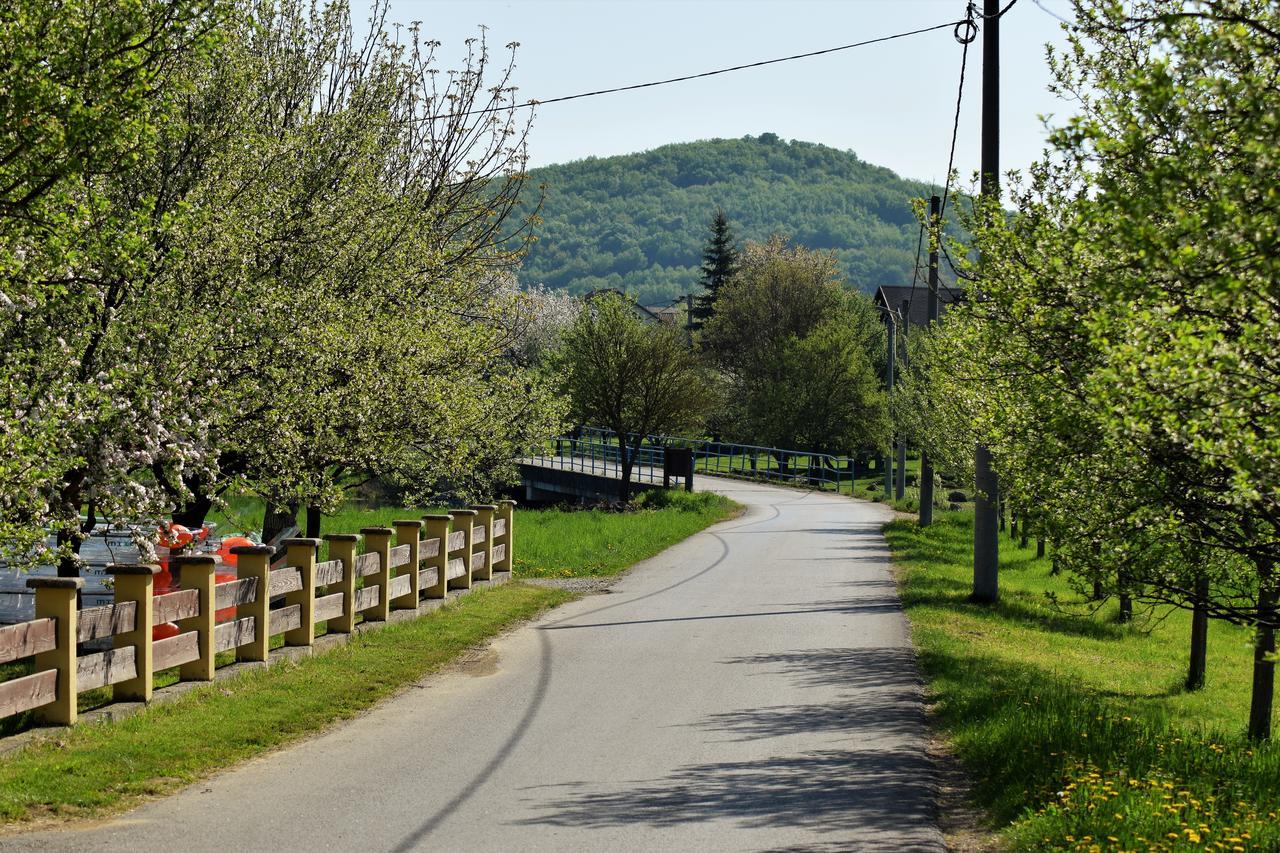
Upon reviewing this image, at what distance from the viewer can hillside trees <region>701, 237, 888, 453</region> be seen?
5894cm

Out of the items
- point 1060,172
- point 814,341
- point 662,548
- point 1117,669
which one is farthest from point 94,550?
point 814,341

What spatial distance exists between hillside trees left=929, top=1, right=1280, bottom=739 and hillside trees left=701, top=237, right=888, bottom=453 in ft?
147

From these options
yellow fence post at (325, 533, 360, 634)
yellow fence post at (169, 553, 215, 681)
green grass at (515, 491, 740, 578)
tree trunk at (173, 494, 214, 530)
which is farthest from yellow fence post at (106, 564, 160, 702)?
green grass at (515, 491, 740, 578)

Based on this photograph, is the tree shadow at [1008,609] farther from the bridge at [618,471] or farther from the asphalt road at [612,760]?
the bridge at [618,471]

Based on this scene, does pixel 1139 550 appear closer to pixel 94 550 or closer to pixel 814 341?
pixel 94 550

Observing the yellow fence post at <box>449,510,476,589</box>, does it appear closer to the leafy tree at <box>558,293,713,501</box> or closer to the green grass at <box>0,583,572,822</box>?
the green grass at <box>0,583,572,822</box>

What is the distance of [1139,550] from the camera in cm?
953

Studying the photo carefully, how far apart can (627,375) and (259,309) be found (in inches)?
1182

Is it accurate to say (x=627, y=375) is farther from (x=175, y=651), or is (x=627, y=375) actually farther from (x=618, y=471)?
(x=175, y=651)

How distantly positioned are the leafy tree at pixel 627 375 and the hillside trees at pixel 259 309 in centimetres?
2165

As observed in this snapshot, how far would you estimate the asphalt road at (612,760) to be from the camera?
6.85 meters

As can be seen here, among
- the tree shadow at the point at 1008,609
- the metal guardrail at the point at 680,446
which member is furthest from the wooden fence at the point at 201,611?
the metal guardrail at the point at 680,446

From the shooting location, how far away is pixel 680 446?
61.6m

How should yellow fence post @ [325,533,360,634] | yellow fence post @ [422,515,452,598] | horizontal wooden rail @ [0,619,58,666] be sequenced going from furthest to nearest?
yellow fence post @ [422,515,452,598] < yellow fence post @ [325,533,360,634] < horizontal wooden rail @ [0,619,58,666]
